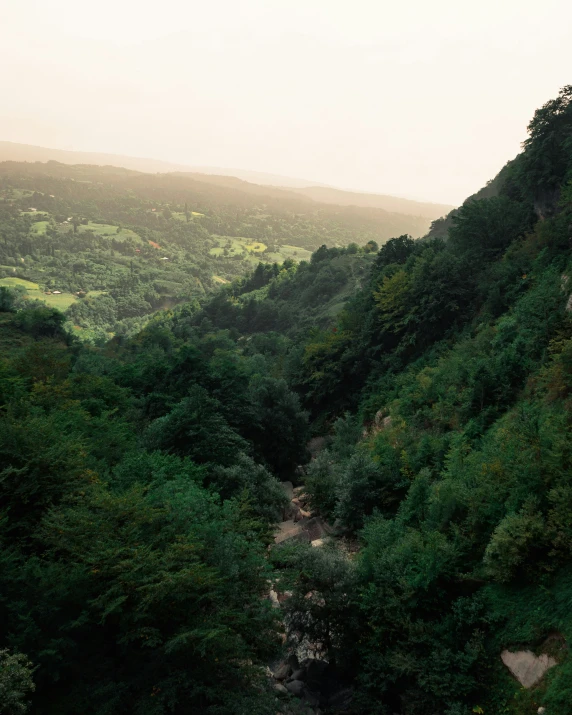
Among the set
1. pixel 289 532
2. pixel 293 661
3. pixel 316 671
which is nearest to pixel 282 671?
pixel 293 661

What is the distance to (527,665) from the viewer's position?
29.0 feet

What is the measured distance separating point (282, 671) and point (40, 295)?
139 m

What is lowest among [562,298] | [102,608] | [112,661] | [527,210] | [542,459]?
[112,661]

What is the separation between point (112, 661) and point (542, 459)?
9491mm

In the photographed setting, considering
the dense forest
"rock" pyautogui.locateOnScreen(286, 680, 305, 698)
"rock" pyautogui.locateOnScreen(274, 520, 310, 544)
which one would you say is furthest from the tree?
"rock" pyautogui.locateOnScreen(274, 520, 310, 544)

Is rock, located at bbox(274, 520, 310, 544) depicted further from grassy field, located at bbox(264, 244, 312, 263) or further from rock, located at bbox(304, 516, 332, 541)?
grassy field, located at bbox(264, 244, 312, 263)

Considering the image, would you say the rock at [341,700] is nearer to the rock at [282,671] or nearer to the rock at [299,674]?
the rock at [299,674]

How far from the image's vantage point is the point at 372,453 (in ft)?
63.5

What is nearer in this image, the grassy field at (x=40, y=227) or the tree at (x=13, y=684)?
the tree at (x=13, y=684)

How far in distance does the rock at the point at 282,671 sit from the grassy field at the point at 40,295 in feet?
415

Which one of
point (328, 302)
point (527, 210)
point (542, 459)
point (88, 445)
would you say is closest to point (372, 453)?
point (542, 459)

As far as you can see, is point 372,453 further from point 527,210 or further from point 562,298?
point 527,210

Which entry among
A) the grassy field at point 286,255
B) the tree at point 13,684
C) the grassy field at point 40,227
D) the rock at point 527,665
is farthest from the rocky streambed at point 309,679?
the grassy field at point 40,227

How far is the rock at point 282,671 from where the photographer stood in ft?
38.5
